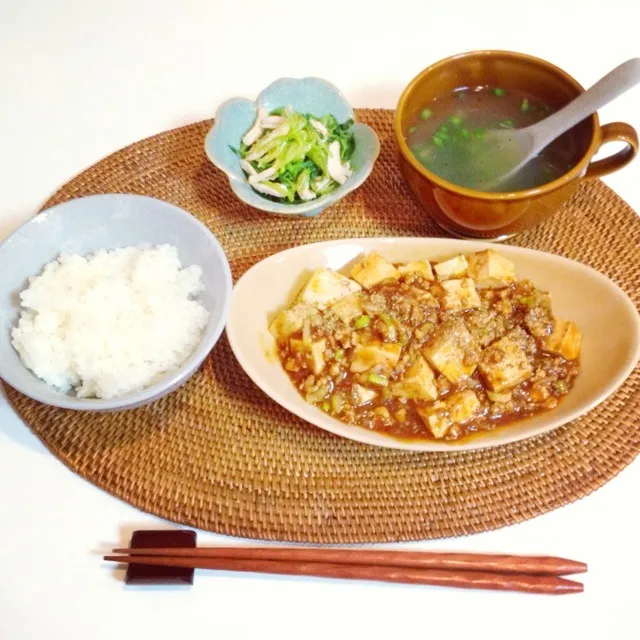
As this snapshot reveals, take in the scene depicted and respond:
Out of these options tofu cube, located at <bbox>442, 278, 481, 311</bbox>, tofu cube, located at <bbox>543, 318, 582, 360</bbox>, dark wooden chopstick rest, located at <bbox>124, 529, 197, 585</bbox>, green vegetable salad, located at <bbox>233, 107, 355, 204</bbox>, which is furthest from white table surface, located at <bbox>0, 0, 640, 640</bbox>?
tofu cube, located at <bbox>442, 278, 481, 311</bbox>

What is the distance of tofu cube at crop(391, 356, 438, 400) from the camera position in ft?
7.29

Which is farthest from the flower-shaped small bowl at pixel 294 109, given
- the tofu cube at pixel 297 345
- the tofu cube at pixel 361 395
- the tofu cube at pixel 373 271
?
the tofu cube at pixel 361 395

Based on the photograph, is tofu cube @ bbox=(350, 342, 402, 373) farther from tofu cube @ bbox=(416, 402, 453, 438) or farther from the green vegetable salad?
the green vegetable salad

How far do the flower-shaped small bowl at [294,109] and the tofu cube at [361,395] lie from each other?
81cm

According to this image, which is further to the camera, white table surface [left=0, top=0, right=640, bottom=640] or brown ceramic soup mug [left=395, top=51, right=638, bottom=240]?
brown ceramic soup mug [left=395, top=51, right=638, bottom=240]

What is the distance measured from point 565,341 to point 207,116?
2.08 metres

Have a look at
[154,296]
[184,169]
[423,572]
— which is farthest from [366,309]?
[184,169]

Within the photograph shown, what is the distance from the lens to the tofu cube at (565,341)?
91.4 inches

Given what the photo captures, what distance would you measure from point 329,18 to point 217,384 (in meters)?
2.33

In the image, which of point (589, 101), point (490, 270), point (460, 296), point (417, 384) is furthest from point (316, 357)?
point (589, 101)

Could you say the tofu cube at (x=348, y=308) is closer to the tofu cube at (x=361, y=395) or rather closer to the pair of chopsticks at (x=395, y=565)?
the tofu cube at (x=361, y=395)

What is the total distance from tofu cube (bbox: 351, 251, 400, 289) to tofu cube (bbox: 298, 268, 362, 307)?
5 centimetres

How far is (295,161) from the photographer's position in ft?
8.82

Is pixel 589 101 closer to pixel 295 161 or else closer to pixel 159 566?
pixel 295 161
